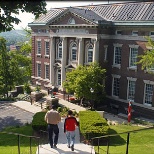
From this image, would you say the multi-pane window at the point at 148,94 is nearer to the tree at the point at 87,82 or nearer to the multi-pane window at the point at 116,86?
the multi-pane window at the point at 116,86

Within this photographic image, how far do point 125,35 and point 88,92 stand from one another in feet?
23.0

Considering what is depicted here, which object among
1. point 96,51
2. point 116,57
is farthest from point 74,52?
point 116,57

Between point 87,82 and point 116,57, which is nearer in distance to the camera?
point 87,82

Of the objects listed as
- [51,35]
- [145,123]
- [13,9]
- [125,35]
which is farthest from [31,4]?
[51,35]

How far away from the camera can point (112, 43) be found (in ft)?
90.7

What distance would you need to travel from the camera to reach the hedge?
595 inches

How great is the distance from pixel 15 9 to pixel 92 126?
963cm

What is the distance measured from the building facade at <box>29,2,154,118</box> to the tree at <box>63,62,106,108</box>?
1982 mm

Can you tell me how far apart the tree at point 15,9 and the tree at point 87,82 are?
16061 millimetres

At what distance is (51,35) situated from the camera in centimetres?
3250

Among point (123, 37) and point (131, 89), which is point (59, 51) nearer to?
point (123, 37)

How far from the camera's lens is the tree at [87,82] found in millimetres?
24797

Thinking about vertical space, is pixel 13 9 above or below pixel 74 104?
above

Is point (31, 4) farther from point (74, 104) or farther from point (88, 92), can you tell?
point (74, 104)
